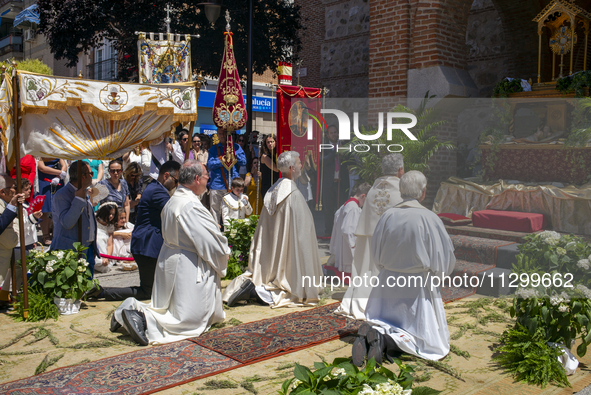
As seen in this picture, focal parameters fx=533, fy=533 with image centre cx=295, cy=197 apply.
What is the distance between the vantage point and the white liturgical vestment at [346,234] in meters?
7.43

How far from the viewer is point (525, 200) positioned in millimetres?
8062

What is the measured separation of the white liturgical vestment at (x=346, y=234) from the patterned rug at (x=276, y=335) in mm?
1665

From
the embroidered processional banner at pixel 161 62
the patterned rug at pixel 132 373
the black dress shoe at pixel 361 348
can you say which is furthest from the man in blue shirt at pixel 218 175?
the black dress shoe at pixel 361 348

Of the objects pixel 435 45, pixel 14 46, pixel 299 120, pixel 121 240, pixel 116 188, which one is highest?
pixel 14 46

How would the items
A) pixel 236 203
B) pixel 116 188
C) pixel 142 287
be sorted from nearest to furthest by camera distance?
pixel 142 287 → pixel 236 203 → pixel 116 188

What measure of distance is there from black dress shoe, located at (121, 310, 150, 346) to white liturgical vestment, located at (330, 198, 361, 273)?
3.34 m

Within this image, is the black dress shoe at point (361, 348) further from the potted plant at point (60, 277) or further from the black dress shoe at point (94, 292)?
the black dress shoe at point (94, 292)

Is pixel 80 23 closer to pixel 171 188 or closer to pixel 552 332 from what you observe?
pixel 171 188

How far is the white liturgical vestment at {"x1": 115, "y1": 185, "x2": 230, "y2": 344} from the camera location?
4.97m

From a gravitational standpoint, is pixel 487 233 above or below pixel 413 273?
below

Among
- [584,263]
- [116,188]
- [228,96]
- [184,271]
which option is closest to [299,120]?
[228,96]

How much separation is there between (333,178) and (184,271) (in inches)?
237

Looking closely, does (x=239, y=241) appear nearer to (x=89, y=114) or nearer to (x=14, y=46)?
(x=89, y=114)

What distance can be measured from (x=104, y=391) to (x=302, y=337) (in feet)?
6.21
